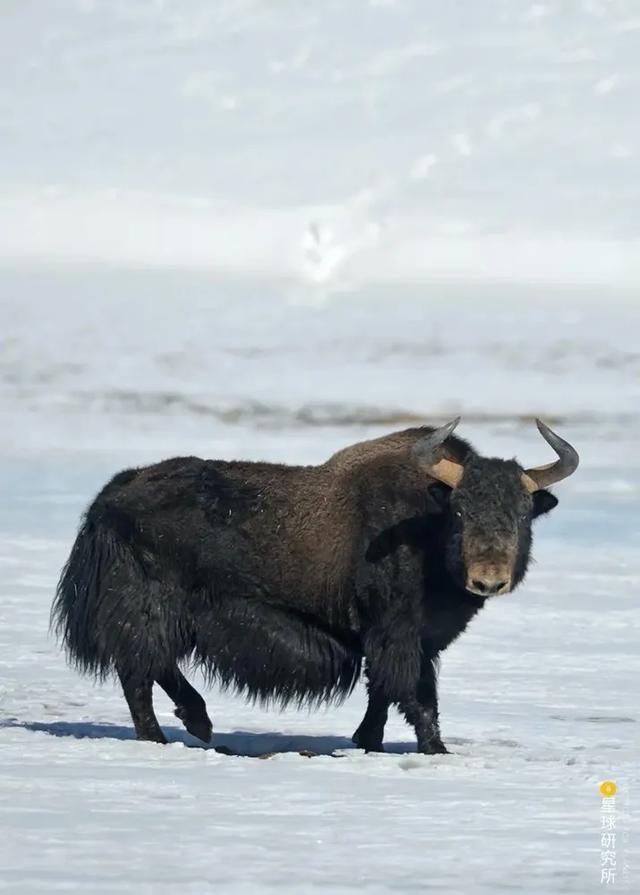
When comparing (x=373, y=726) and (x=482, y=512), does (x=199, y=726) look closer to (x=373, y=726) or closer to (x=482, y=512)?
(x=373, y=726)

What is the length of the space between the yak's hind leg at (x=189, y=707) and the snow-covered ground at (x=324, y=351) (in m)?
0.13

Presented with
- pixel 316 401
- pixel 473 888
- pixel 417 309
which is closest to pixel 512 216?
pixel 417 309

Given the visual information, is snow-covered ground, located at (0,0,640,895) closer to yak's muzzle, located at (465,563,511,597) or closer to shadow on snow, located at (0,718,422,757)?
shadow on snow, located at (0,718,422,757)

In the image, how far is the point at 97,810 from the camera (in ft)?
14.9

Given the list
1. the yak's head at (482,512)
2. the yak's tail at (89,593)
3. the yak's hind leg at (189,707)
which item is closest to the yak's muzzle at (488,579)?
the yak's head at (482,512)

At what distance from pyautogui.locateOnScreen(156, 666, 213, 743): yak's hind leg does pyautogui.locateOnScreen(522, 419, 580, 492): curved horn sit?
121 cm

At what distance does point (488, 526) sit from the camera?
577 cm

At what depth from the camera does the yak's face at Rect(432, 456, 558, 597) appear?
222 inches

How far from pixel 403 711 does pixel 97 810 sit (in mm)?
1555

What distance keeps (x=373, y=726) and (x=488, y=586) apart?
704 millimetres

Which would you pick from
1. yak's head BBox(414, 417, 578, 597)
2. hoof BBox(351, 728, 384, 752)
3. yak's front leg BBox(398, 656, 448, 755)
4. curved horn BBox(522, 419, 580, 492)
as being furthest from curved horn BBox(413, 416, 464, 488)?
hoof BBox(351, 728, 384, 752)

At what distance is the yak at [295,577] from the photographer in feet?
19.4

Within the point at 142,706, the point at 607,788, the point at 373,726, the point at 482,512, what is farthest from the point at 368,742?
the point at 607,788

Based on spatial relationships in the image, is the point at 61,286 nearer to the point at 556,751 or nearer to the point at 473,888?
the point at 556,751
